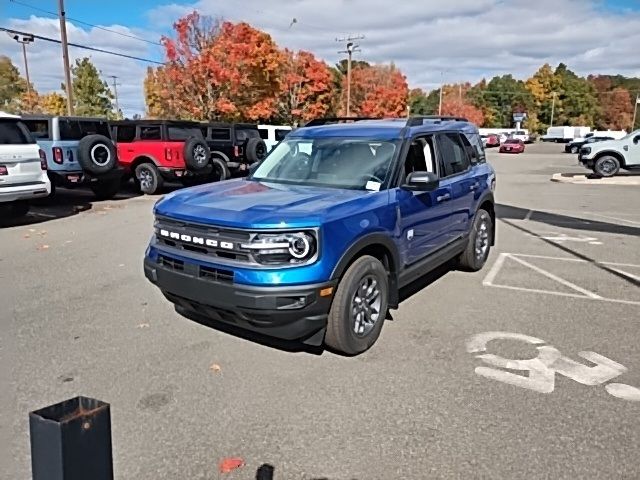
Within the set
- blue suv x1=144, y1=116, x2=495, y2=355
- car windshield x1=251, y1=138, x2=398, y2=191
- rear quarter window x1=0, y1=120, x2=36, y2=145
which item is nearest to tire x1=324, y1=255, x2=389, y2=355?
blue suv x1=144, y1=116, x2=495, y2=355

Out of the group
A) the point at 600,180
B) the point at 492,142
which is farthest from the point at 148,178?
the point at 492,142

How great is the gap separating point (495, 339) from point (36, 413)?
155 inches

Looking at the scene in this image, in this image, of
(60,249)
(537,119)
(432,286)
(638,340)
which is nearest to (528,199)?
(432,286)

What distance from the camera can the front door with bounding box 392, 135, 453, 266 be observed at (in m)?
4.61

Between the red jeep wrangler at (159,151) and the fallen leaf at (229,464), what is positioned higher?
the red jeep wrangler at (159,151)

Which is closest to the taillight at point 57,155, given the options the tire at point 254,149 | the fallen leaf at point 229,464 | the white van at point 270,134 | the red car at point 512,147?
the tire at point 254,149

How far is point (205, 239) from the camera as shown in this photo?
3.82 meters

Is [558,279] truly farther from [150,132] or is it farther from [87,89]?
[87,89]

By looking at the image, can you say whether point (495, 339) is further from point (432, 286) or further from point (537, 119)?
point (537, 119)

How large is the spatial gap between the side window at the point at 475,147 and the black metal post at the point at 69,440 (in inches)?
228

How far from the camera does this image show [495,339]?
4.55 meters

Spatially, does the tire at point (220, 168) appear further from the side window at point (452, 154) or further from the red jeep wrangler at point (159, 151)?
the side window at point (452, 154)

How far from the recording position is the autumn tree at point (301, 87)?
43.2 m

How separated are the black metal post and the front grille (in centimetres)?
224
